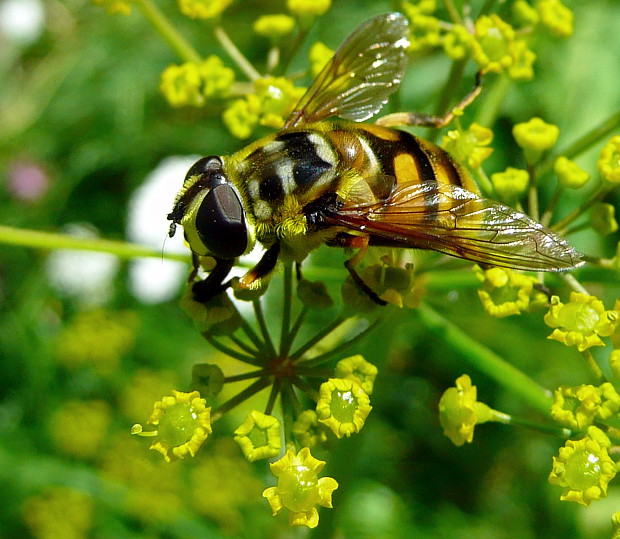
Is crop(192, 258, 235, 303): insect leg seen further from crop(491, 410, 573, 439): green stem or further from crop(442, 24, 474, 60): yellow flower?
crop(442, 24, 474, 60): yellow flower

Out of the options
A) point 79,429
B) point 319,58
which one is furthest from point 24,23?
point 319,58

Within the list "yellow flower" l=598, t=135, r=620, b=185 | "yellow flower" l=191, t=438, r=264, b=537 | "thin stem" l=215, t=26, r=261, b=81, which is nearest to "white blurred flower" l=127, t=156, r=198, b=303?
"yellow flower" l=191, t=438, r=264, b=537

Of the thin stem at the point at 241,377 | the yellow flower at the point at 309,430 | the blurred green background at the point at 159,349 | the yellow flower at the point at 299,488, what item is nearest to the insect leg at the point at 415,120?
the blurred green background at the point at 159,349

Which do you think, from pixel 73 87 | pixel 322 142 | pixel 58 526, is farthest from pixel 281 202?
pixel 73 87

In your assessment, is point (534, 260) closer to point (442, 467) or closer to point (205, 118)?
point (442, 467)

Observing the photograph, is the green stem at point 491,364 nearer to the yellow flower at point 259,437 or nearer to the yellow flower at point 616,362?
the yellow flower at point 616,362
